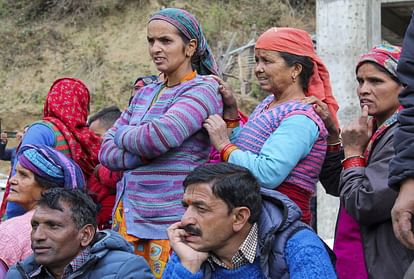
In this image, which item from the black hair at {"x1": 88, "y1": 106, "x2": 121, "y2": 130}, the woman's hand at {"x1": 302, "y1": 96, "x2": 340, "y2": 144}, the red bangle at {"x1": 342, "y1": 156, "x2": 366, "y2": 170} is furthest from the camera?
the black hair at {"x1": 88, "y1": 106, "x2": 121, "y2": 130}

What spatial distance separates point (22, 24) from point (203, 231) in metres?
18.7

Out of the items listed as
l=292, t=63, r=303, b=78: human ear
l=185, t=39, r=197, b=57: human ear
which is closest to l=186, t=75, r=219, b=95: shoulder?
l=185, t=39, r=197, b=57: human ear

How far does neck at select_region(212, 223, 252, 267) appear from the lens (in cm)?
337

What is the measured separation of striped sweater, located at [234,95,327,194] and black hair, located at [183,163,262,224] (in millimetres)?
396

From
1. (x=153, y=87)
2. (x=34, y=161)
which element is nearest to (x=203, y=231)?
(x=153, y=87)

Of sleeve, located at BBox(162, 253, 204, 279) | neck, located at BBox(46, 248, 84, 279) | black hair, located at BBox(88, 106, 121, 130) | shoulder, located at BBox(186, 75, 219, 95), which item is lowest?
black hair, located at BBox(88, 106, 121, 130)

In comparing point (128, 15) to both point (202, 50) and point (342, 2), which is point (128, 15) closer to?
point (342, 2)

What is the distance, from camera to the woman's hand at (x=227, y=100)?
409cm

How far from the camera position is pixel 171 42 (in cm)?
406

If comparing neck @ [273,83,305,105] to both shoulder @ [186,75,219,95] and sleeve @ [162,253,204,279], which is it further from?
sleeve @ [162,253,204,279]

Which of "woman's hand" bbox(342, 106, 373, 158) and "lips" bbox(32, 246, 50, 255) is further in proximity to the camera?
"lips" bbox(32, 246, 50, 255)

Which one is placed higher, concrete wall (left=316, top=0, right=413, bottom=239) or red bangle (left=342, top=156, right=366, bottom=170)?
red bangle (left=342, top=156, right=366, bottom=170)

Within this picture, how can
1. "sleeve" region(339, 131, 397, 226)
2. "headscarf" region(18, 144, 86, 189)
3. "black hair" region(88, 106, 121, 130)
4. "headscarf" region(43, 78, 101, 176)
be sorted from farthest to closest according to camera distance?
"black hair" region(88, 106, 121, 130) < "headscarf" region(43, 78, 101, 176) < "headscarf" region(18, 144, 86, 189) < "sleeve" region(339, 131, 397, 226)

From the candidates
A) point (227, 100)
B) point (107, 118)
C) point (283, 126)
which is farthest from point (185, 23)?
point (107, 118)
